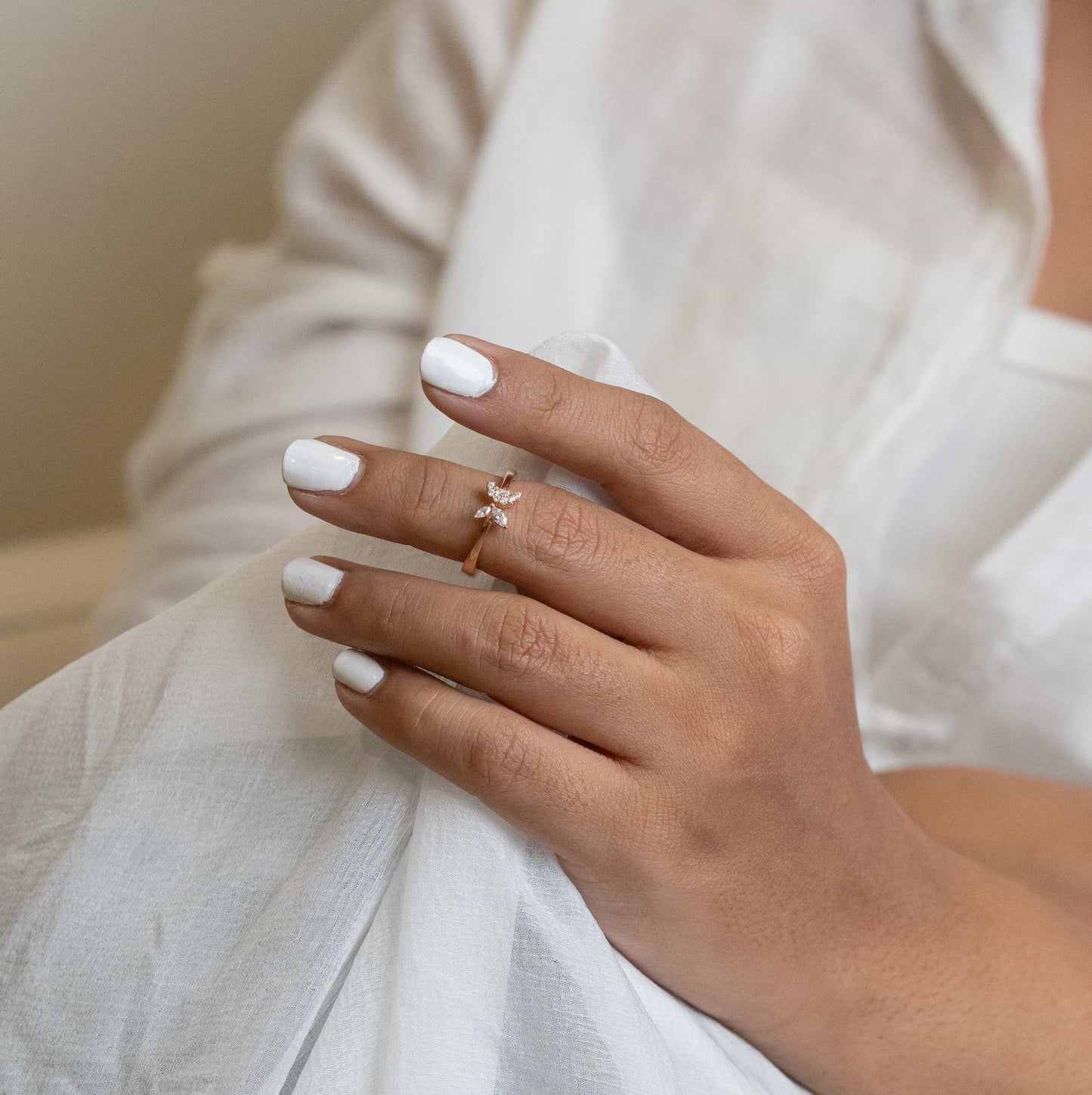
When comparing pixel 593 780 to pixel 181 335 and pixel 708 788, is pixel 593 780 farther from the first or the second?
pixel 181 335

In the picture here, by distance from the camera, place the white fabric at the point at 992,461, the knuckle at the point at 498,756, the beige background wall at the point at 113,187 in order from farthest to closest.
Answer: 1. the beige background wall at the point at 113,187
2. the white fabric at the point at 992,461
3. the knuckle at the point at 498,756

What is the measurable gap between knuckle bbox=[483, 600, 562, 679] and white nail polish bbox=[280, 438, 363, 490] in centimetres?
8

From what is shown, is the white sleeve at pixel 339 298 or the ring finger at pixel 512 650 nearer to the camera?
the ring finger at pixel 512 650

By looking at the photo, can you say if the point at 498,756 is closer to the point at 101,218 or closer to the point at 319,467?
the point at 319,467

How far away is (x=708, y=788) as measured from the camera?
39 cm

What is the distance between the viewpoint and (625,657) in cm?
37

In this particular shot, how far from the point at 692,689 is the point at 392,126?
60cm

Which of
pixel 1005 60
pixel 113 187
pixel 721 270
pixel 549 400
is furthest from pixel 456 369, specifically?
pixel 113 187

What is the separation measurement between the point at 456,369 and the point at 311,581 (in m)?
0.10

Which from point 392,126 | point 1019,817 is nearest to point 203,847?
point 1019,817

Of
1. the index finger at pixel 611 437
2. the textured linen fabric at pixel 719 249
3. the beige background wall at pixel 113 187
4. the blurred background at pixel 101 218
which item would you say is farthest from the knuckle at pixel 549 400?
the beige background wall at pixel 113 187

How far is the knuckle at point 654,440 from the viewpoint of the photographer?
15.2 inches

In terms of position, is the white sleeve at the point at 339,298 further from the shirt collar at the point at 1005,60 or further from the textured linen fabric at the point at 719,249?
the shirt collar at the point at 1005,60

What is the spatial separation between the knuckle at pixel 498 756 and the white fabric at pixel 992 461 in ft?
1.50
